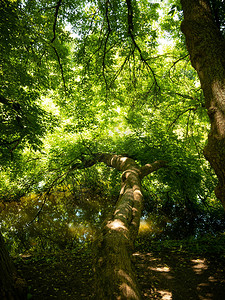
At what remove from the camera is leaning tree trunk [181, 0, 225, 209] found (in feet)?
5.09

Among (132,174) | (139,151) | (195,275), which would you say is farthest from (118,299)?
(139,151)

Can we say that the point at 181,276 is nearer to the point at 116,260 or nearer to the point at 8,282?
the point at 116,260

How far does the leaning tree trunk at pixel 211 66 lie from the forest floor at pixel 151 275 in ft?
6.01

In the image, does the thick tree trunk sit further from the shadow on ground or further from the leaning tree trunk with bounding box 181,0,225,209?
the leaning tree trunk with bounding box 181,0,225,209

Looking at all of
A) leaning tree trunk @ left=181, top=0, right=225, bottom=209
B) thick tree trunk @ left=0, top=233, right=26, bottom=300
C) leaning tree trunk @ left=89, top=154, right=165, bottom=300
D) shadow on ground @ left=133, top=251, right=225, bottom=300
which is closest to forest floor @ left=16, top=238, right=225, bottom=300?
shadow on ground @ left=133, top=251, right=225, bottom=300

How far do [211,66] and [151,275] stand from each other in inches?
161

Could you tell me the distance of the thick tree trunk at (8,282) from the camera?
6.12ft

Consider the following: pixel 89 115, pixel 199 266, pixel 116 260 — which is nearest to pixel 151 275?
pixel 199 266

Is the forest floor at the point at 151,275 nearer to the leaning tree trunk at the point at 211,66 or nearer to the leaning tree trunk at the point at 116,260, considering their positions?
the leaning tree trunk at the point at 116,260

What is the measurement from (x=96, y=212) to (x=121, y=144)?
4.99 metres

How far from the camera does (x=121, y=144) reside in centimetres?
788

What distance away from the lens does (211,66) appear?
5.97 feet

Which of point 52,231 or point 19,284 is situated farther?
point 52,231

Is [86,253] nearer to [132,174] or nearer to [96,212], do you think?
[132,174]
